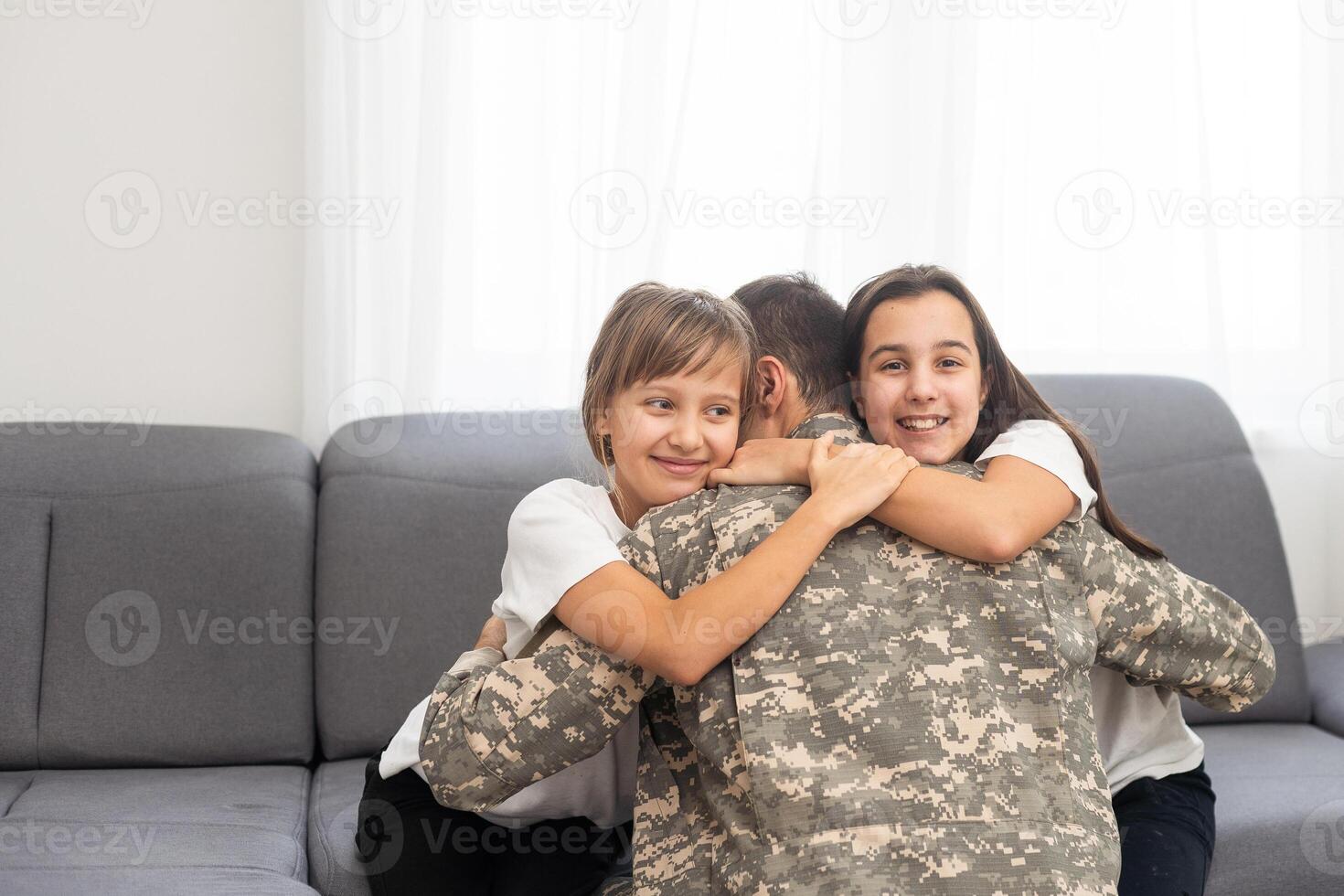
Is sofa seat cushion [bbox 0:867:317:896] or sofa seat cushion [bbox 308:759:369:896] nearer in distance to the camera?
sofa seat cushion [bbox 0:867:317:896]

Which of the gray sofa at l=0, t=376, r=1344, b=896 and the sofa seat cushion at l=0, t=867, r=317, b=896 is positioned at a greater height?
the gray sofa at l=0, t=376, r=1344, b=896

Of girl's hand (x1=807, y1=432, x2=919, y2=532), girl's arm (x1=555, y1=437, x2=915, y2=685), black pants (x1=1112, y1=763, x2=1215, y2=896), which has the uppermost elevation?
girl's hand (x1=807, y1=432, x2=919, y2=532)

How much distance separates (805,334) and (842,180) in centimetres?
121

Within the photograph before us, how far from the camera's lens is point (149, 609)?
7.03 ft

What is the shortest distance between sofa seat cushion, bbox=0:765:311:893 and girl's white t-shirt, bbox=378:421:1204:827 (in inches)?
10.8

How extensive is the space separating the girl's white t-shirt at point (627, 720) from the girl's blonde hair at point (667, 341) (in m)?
0.15

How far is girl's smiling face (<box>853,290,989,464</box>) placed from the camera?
5.09 feet

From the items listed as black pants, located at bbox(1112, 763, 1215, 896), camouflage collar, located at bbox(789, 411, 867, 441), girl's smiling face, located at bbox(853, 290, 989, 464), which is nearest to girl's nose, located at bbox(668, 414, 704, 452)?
camouflage collar, located at bbox(789, 411, 867, 441)

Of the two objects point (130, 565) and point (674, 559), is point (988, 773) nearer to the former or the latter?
point (674, 559)

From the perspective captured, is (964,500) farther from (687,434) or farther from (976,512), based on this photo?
(687,434)

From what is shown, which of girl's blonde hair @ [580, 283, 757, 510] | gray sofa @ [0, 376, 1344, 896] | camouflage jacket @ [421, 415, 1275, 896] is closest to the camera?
camouflage jacket @ [421, 415, 1275, 896]

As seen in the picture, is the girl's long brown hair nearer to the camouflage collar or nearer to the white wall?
the camouflage collar

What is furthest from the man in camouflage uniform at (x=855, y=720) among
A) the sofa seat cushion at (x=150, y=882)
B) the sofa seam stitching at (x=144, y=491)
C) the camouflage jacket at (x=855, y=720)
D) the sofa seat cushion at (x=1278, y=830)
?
the sofa seam stitching at (x=144, y=491)

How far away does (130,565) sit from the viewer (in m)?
2.15
